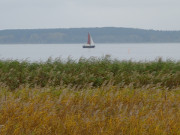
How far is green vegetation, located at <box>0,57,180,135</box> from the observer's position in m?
6.89

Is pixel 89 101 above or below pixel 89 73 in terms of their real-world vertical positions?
above

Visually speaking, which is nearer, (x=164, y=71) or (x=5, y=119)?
(x=5, y=119)

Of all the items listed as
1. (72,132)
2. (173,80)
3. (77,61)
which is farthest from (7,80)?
(72,132)

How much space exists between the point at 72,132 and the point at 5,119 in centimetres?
159

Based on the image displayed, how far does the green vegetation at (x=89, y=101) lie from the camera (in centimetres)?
689

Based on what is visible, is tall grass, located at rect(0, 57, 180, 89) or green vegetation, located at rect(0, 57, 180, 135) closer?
green vegetation, located at rect(0, 57, 180, 135)

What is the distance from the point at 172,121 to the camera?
7285 millimetres

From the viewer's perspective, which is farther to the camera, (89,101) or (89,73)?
(89,73)

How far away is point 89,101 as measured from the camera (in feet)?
30.7

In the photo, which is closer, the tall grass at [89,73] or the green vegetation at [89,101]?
the green vegetation at [89,101]

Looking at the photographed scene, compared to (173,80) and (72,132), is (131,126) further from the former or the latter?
(173,80)

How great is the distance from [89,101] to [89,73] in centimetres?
595

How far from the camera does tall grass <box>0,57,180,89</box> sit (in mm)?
14703

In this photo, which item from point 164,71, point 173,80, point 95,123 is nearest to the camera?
point 95,123
